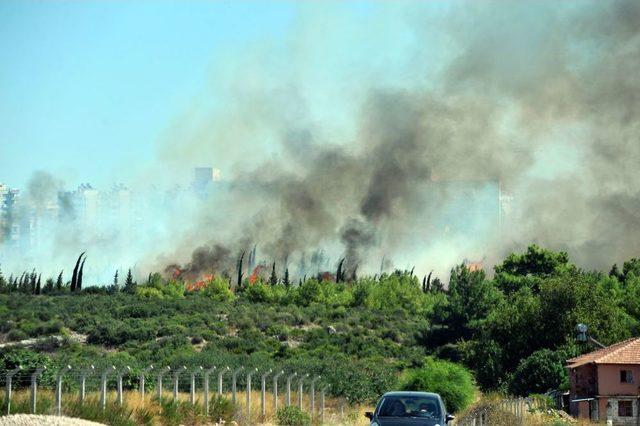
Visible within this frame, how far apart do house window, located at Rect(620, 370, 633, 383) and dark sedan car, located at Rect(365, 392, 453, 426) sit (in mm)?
52452

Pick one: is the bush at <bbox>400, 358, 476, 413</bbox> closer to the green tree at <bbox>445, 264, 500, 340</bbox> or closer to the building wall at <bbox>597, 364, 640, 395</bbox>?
the building wall at <bbox>597, 364, 640, 395</bbox>

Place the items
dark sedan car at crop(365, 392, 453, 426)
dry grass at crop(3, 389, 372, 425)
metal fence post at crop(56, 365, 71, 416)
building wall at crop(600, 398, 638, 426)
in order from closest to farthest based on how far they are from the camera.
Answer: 1. dark sedan car at crop(365, 392, 453, 426)
2. metal fence post at crop(56, 365, 71, 416)
3. dry grass at crop(3, 389, 372, 425)
4. building wall at crop(600, 398, 638, 426)

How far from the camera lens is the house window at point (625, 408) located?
279 ft

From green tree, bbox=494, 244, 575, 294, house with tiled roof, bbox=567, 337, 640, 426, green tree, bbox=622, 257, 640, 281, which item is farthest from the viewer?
green tree, bbox=622, 257, 640, 281

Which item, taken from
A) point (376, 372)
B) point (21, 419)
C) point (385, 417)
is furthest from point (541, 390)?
point (21, 419)

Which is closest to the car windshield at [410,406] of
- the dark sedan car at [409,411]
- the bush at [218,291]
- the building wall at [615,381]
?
the dark sedan car at [409,411]

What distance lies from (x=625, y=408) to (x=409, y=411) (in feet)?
182

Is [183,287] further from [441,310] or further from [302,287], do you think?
[441,310]

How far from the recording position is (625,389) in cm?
8512

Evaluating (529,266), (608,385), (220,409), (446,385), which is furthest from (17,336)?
(220,409)

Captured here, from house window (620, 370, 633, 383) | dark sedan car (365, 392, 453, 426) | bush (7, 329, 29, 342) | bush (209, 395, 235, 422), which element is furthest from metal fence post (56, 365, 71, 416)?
bush (7, 329, 29, 342)

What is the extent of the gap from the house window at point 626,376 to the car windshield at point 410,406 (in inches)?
2076

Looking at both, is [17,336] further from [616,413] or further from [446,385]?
[446,385]

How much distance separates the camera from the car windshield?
109ft
